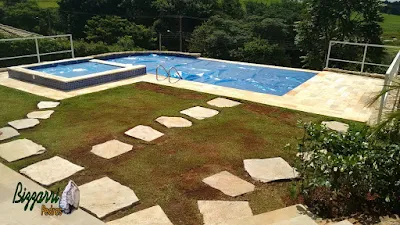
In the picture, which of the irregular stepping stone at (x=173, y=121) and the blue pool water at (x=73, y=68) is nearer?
the irregular stepping stone at (x=173, y=121)

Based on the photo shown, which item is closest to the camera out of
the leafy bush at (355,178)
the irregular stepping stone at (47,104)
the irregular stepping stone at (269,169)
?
the leafy bush at (355,178)

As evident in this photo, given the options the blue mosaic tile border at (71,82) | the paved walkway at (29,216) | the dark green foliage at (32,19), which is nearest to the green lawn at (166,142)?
the paved walkway at (29,216)

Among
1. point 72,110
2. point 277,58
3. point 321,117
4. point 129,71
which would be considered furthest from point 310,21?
point 72,110

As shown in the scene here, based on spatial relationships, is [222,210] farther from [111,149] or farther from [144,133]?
[144,133]

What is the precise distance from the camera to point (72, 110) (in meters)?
6.37

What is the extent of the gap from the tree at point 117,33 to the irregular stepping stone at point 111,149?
70.2 ft

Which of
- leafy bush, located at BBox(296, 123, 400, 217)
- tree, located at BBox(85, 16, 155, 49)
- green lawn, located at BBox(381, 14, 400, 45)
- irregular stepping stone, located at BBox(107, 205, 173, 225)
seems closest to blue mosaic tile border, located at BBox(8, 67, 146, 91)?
irregular stepping stone, located at BBox(107, 205, 173, 225)

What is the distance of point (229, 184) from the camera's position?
3752 millimetres

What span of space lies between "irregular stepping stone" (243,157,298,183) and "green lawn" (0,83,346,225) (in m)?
0.10

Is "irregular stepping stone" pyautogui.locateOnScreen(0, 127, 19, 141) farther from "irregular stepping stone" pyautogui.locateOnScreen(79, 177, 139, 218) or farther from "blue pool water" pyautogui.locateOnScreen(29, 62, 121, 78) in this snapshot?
"blue pool water" pyautogui.locateOnScreen(29, 62, 121, 78)

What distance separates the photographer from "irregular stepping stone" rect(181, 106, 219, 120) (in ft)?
19.9

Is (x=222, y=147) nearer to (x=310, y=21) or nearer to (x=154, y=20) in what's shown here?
(x=310, y=21)

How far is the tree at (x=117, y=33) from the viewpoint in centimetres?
2556

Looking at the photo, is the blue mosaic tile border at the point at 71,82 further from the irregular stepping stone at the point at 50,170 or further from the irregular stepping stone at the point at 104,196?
the irregular stepping stone at the point at 104,196
